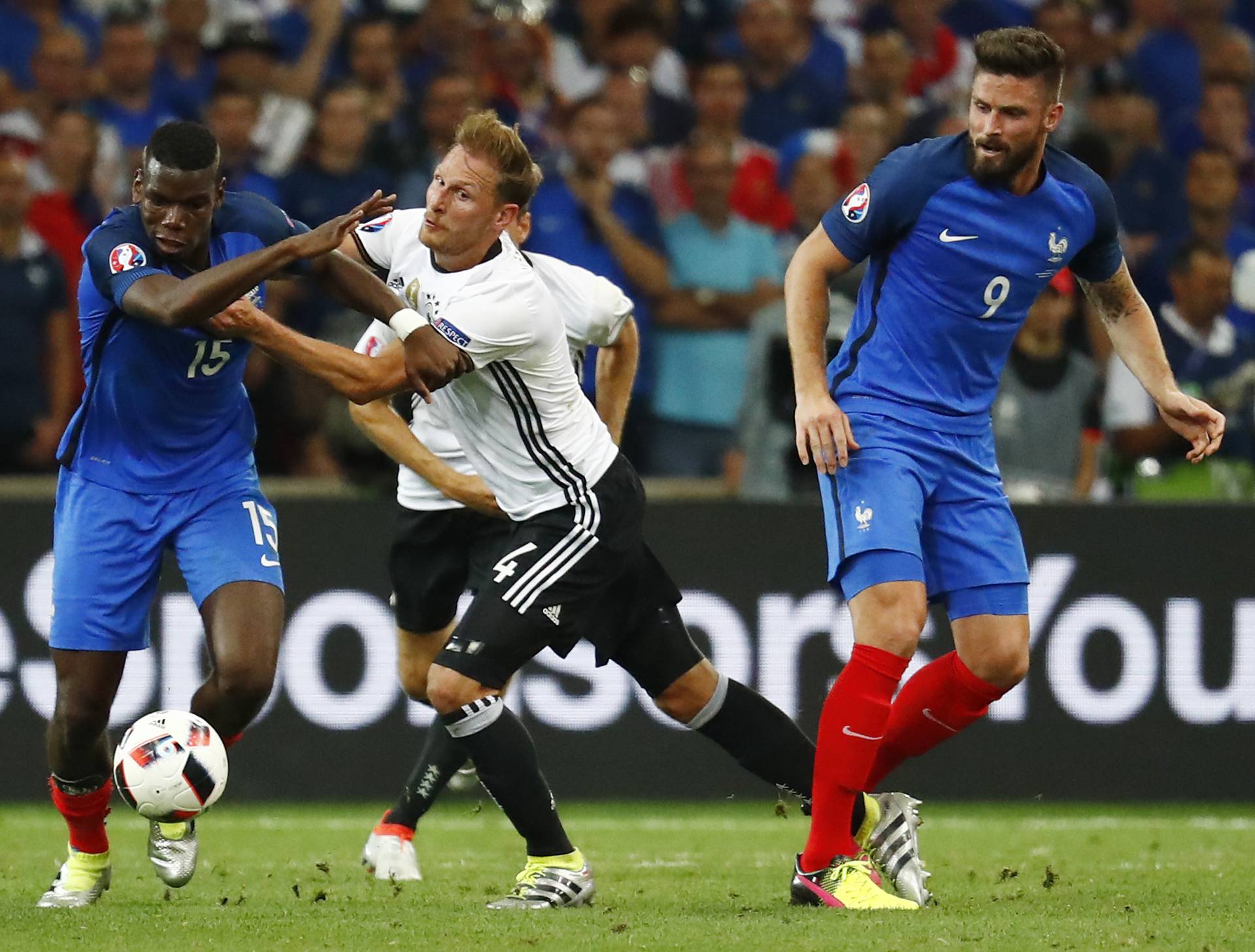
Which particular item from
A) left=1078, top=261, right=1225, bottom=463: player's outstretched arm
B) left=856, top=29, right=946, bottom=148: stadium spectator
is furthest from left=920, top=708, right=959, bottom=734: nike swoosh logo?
left=856, top=29, right=946, bottom=148: stadium spectator

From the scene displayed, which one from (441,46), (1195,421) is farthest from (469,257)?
(441,46)

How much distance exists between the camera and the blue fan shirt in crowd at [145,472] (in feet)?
19.6

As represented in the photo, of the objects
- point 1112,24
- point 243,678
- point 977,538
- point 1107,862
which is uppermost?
point 1112,24

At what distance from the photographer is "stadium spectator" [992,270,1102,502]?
9.57 meters

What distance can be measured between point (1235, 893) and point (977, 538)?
1.51 metres

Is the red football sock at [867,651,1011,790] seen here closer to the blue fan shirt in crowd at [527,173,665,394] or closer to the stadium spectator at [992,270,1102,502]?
the stadium spectator at [992,270,1102,502]

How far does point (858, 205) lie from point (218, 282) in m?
1.84

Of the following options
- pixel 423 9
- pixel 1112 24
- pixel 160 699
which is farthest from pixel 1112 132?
pixel 160 699

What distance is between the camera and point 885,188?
5.72m

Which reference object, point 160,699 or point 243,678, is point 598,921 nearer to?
point 243,678

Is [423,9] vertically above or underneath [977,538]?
above

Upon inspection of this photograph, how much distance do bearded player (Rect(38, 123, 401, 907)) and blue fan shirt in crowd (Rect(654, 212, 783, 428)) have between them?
4.26 meters

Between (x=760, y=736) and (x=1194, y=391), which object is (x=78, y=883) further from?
(x=1194, y=391)

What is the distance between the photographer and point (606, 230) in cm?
1046
